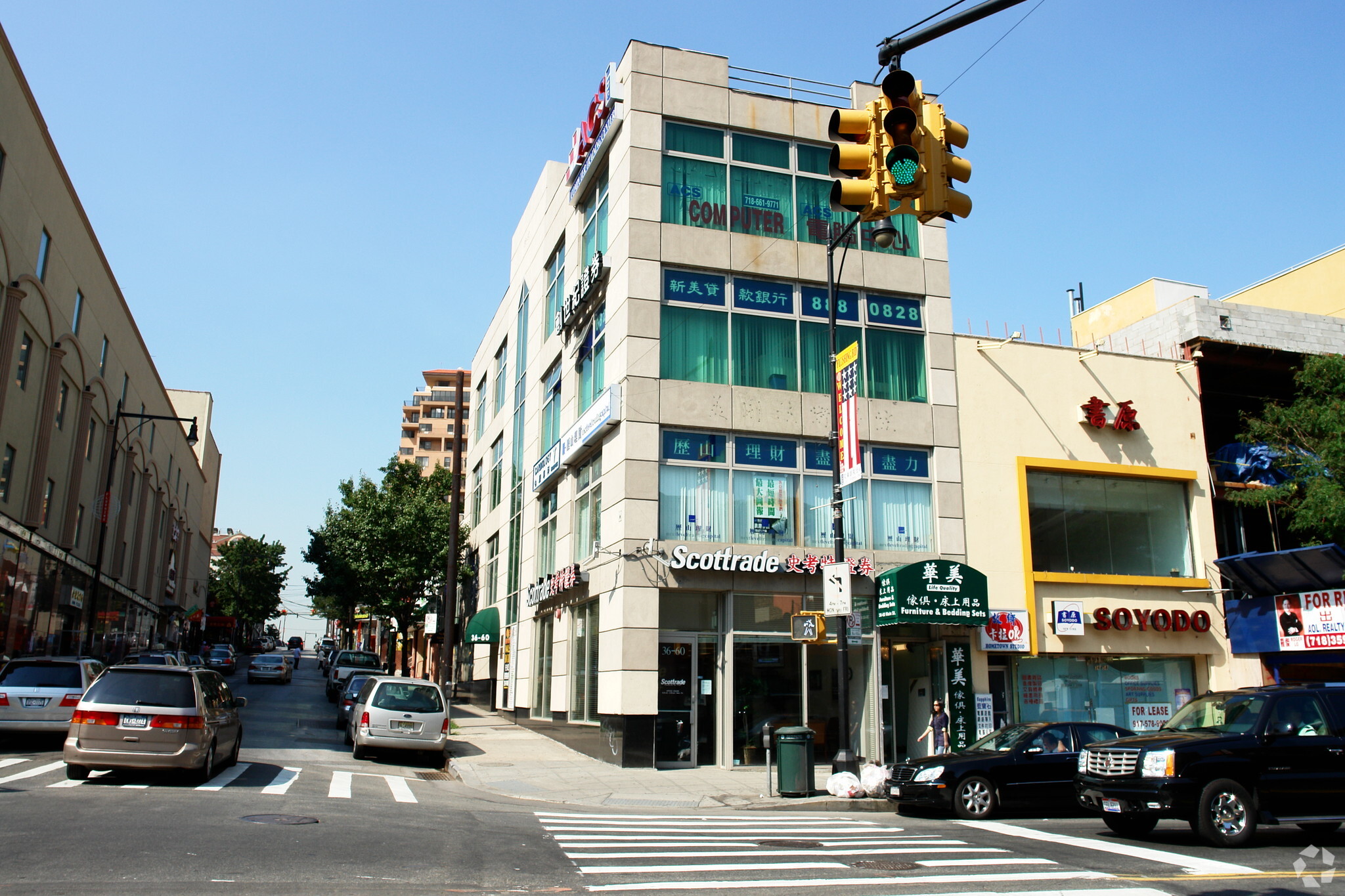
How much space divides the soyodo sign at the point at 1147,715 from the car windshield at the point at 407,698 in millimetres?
15992

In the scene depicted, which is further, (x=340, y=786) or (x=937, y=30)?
(x=340, y=786)

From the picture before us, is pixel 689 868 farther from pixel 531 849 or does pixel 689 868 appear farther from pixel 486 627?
pixel 486 627

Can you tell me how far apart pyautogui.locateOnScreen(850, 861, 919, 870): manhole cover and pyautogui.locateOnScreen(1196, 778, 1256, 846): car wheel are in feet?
12.1

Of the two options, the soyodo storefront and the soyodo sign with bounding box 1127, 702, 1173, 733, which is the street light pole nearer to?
the soyodo storefront

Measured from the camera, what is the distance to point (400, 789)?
50.6 feet

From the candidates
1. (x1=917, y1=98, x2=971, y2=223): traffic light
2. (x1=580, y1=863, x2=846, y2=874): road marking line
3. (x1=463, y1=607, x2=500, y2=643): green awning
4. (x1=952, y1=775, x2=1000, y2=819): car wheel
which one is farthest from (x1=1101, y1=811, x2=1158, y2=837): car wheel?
(x1=463, y1=607, x2=500, y2=643): green awning

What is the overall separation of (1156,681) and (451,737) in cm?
1758

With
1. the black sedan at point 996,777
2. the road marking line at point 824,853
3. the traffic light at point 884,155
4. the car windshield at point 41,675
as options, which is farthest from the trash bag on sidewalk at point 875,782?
the car windshield at point 41,675

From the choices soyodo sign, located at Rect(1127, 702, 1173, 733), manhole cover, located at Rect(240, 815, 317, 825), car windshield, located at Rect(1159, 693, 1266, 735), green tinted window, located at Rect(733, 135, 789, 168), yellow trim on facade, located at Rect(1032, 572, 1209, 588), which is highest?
green tinted window, located at Rect(733, 135, 789, 168)

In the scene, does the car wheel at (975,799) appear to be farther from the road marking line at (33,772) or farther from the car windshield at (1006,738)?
the road marking line at (33,772)

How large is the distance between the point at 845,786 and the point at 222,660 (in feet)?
161

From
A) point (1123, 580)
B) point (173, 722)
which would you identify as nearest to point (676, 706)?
point (173, 722)

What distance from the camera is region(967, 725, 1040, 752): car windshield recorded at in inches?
598

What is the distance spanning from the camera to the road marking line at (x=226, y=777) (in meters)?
13.8
